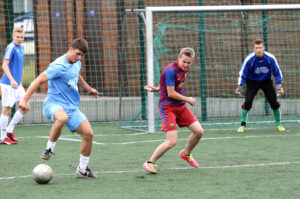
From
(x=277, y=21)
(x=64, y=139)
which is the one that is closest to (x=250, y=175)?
(x=64, y=139)

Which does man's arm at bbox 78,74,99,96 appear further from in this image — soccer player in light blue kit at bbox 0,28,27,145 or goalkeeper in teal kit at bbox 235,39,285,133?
goalkeeper in teal kit at bbox 235,39,285,133

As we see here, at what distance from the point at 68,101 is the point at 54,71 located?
0.43 metres

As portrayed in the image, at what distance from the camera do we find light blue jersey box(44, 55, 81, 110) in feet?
20.5

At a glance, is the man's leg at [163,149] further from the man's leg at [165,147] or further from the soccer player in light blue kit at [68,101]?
the soccer player in light blue kit at [68,101]

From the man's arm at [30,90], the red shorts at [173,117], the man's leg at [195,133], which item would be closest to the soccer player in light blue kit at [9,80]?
the man's arm at [30,90]

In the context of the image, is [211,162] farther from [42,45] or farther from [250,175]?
[42,45]

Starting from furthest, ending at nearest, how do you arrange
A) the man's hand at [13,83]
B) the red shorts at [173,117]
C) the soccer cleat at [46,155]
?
the man's hand at [13,83] < the red shorts at [173,117] < the soccer cleat at [46,155]

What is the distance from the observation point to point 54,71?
20.1ft

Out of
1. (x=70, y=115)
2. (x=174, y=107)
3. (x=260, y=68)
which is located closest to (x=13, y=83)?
(x=70, y=115)

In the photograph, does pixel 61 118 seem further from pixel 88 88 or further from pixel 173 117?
pixel 173 117

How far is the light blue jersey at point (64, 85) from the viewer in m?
6.23

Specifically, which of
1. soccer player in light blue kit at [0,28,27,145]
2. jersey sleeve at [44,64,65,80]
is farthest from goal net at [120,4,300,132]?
jersey sleeve at [44,64,65,80]

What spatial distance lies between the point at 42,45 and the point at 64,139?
3716 millimetres

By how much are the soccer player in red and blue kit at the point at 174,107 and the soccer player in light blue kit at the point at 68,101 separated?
746 mm
